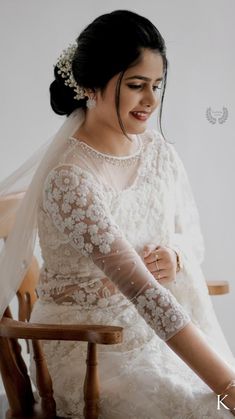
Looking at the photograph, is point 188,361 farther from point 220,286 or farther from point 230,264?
point 230,264

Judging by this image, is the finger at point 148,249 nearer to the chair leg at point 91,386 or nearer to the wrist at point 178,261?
the wrist at point 178,261

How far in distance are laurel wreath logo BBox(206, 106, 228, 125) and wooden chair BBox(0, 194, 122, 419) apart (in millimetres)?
1127

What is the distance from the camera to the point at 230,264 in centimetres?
320

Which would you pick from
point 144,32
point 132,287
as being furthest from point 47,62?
point 132,287

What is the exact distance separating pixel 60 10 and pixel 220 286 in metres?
1.18

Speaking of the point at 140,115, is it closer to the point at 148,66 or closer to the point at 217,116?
the point at 148,66

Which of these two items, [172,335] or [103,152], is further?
[103,152]

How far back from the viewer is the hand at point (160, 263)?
2.06 m

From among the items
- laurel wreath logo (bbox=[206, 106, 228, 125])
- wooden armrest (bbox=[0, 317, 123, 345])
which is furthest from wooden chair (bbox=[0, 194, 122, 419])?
laurel wreath logo (bbox=[206, 106, 228, 125])

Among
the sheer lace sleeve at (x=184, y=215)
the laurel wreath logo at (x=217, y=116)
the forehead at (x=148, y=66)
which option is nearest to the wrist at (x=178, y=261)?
the sheer lace sleeve at (x=184, y=215)

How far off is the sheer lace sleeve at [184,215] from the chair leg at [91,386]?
20.8 inches

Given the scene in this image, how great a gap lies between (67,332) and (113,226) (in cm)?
28

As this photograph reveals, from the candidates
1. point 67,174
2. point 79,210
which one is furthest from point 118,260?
point 67,174

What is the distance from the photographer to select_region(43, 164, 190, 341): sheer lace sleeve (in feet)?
6.06
